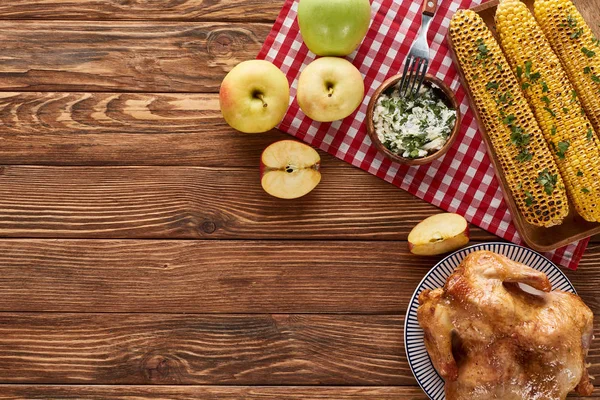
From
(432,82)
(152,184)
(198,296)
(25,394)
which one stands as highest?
(432,82)

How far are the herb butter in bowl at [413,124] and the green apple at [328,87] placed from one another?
0.28 feet

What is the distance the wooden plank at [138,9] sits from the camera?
73.9 inches

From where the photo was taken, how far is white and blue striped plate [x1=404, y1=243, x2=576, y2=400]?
181cm

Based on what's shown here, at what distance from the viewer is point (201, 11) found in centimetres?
188

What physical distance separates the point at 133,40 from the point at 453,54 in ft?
3.11

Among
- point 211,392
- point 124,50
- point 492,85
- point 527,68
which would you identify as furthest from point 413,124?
point 211,392

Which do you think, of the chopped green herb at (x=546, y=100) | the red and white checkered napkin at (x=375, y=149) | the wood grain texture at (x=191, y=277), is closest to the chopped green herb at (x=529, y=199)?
the red and white checkered napkin at (x=375, y=149)

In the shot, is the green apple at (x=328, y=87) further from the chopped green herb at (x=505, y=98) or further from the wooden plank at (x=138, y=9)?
the chopped green herb at (x=505, y=98)

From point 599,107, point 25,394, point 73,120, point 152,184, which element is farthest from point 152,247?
point 599,107

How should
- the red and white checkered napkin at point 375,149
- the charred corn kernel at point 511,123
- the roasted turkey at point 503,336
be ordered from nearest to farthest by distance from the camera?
1. the roasted turkey at point 503,336
2. the charred corn kernel at point 511,123
3. the red and white checkered napkin at point 375,149

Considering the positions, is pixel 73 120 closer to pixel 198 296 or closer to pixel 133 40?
pixel 133 40

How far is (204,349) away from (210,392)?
13cm

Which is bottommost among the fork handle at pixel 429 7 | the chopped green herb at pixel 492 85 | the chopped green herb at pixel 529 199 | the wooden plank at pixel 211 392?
the wooden plank at pixel 211 392

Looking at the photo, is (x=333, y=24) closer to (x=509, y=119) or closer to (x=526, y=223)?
(x=509, y=119)
